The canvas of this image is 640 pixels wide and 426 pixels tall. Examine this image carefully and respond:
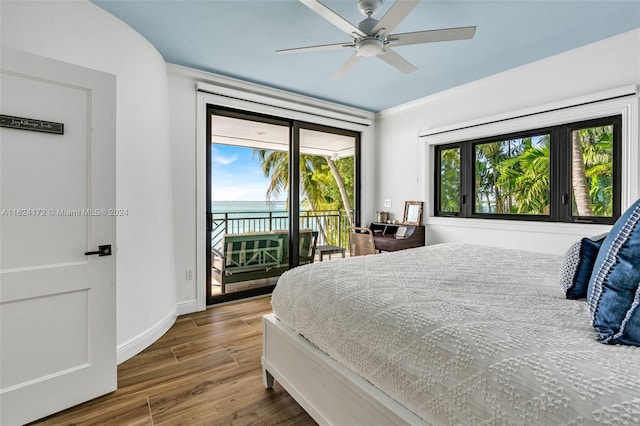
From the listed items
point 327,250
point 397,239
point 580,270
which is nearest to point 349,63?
point 580,270

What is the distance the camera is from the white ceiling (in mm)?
2123

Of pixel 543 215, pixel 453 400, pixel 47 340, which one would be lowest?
pixel 47 340

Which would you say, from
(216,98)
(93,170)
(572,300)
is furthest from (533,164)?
(93,170)

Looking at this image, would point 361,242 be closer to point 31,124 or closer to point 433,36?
point 433,36

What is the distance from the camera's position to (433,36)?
1952 millimetres

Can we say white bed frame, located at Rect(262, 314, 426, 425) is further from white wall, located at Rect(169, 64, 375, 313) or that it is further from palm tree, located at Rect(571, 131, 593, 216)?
palm tree, located at Rect(571, 131, 593, 216)

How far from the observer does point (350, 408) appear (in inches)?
49.0

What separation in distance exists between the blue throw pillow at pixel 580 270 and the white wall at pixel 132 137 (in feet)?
9.00

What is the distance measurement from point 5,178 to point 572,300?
2728mm

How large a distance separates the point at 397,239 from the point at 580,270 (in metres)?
2.63

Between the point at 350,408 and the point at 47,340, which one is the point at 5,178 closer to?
the point at 47,340

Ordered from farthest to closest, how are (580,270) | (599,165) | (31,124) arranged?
1. (599,165)
2. (31,124)
3. (580,270)

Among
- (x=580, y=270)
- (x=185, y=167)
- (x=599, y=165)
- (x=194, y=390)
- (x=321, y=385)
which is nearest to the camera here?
(x=580, y=270)

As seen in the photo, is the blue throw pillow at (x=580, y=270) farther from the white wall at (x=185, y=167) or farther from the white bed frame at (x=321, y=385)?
the white wall at (x=185, y=167)
